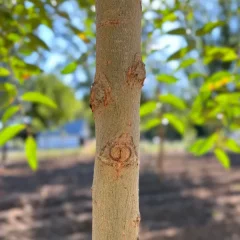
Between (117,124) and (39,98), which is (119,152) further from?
(39,98)

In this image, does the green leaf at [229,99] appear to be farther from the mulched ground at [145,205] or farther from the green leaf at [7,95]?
the mulched ground at [145,205]

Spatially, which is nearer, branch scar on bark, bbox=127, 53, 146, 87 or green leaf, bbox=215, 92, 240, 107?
branch scar on bark, bbox=127, 53, 146, 87

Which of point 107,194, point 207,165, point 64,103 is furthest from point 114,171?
point 64,103

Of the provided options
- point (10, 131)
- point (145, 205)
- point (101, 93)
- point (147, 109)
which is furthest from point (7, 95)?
point (145, 205)

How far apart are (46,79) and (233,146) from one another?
612 cm

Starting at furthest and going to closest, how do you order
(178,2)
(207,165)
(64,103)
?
(64,103) < (207,165) < (178,2)

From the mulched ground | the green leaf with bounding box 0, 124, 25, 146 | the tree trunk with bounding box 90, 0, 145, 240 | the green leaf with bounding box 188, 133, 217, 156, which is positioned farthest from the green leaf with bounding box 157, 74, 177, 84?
the mulched ground

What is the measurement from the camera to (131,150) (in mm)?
461

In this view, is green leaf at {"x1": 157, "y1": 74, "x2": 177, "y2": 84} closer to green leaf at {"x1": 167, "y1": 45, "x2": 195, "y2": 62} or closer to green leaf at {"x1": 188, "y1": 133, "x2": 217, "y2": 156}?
green leaf at {"x1": 167, "y1": 45, "x2": 195, "y2": 62}

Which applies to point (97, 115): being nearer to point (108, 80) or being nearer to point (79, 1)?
point (108, 80)

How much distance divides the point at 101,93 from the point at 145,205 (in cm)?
476

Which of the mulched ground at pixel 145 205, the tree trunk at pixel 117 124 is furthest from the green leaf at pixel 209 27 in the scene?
the mulched ground at pixel 145 205

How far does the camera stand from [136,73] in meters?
0.47

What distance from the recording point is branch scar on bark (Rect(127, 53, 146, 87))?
47 cm
